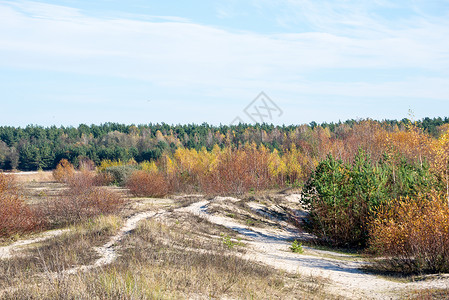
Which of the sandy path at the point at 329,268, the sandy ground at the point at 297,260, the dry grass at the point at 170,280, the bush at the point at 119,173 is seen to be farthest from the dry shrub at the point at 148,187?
the dry grass at the point at 170,280

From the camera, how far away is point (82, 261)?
39.5 feet

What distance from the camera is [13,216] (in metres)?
18.7

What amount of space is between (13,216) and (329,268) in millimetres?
13923

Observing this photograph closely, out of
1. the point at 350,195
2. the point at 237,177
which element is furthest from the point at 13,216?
the point at 237,177

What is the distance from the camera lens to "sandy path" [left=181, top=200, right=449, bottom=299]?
1173 centimetres

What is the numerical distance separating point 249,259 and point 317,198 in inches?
333

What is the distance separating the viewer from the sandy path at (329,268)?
11.7 meters

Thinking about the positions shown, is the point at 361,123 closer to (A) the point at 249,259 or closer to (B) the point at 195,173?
(B) the point at 195,173

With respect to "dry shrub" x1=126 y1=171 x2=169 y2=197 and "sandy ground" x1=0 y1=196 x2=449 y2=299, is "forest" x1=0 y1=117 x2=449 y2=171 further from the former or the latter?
"sandy ground" x1=0 y1=196 x2=449 y2=299

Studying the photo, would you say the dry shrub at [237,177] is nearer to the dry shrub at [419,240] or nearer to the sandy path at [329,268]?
the sandy path at [329,268]

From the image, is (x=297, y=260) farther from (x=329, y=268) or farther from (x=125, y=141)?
(x=125, y=141)

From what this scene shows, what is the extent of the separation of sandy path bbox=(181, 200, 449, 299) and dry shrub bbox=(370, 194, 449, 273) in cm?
133

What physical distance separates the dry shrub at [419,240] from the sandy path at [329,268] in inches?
52.2

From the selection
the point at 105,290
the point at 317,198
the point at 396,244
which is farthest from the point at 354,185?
the point at 105,290
